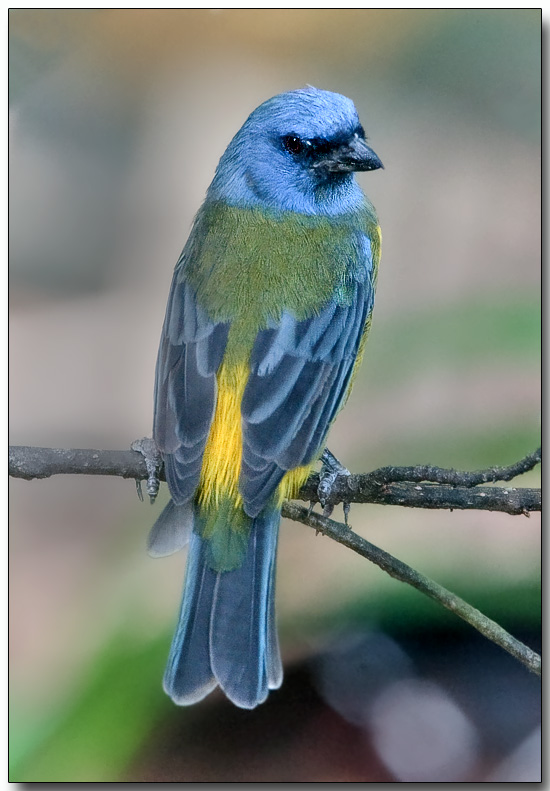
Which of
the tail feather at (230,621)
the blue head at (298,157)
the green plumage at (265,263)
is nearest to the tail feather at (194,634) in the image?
the tail feather at (230,621)

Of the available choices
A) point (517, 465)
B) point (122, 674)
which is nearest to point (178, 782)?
point (122, 674)

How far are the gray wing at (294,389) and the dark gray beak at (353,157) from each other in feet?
1.03

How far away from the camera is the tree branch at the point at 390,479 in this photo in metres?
2.07

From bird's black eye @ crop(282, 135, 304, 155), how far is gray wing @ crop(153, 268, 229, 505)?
464 mm

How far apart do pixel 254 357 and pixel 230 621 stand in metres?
0.68

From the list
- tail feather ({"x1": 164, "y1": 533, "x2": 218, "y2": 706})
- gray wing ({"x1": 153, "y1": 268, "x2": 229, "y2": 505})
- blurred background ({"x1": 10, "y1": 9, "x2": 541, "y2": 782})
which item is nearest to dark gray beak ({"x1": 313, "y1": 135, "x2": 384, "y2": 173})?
blurred background ({"x1": 10, "y1": 9, "x2": 541, "y2": 782})

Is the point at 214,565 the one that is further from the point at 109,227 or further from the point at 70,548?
the point at 109,227

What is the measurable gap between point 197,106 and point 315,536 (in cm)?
124

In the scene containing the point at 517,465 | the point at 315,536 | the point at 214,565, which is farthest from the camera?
the point at 315,536

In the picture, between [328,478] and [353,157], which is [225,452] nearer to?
[328,478]

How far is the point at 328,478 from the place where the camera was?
7.97 feet

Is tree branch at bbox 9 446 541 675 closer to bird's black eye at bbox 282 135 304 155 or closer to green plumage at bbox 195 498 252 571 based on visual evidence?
green plumage at bbox 195 498 252 571

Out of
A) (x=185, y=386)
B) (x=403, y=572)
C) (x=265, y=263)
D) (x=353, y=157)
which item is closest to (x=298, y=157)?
(x=353, y=157)

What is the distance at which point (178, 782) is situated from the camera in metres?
2.53
